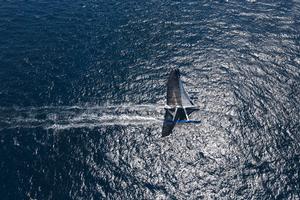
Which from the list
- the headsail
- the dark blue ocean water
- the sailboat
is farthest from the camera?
the headsail

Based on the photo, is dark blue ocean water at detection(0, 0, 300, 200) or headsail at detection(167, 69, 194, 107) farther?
headsail at detection(167, 69, 194, 107)

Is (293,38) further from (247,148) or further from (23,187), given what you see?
(23,187)

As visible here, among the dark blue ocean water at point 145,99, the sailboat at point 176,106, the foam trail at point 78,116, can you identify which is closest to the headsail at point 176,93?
the sailboat at point 176,106

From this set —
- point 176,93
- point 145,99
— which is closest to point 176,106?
point 176,93

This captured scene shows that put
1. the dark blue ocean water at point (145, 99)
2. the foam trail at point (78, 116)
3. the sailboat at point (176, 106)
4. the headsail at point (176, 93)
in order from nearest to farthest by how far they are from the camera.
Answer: the dark blue ocean water at point (145, 99), the sailboat at point (176, 106), the foam trail at point (78, 116), the headsail at point (176, 93)

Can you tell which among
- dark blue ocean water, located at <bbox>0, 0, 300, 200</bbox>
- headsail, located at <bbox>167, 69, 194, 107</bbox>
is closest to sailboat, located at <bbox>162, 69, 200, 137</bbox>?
headsail, located at <bbox>167, 69, 194, 107</bbox>

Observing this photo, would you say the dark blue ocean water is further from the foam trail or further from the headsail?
the headsail

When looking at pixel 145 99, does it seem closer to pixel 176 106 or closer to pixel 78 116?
pixel 176 106

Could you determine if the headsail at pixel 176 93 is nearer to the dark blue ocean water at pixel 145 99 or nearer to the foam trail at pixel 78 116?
the dark blue ocean water at pixel 145 99
